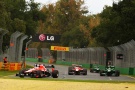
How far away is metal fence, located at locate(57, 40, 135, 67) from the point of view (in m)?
41.5

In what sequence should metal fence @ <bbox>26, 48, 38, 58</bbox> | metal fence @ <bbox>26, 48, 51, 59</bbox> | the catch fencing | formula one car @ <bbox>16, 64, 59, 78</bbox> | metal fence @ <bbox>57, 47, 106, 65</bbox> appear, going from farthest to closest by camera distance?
metal fence @ <bbox>26, 48, 38, 58</bbox> → metal fence @ <bbox>26, 48, 51, 59</bbox> → metal fence @ <bbox>57, 47, 106, 65</bbox> → the catch fencing → formula one car @ <bbox>16, 64, 59, 78</bbox>

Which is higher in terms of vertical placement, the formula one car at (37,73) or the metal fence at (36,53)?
the metal fence at (36,53)

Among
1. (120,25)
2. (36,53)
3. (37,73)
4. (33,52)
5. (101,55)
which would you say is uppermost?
(120,25)

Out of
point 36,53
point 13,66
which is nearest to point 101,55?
point 13,66

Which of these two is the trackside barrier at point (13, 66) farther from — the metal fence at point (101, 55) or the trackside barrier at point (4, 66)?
the metal fence at point (101, 55)

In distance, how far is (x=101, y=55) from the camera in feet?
195

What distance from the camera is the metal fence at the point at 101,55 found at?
41.5m

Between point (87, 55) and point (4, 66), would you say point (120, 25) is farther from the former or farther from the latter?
point (4, 66)

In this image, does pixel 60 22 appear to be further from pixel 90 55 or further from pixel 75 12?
pixel 90 55

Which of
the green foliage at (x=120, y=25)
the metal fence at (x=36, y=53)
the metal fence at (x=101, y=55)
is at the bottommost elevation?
the metal fence at (x=101, y=55)

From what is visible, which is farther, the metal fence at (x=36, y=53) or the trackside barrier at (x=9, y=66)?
the metal fence at (x=36, y=53)

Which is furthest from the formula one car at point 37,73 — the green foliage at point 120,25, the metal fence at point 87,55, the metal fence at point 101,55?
the metal fence at point 87,55

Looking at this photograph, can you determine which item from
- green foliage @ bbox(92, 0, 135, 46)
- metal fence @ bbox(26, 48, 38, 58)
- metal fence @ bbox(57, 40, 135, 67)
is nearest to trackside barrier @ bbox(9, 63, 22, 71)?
metal fence @ bbox(57, 40, 135, 67)

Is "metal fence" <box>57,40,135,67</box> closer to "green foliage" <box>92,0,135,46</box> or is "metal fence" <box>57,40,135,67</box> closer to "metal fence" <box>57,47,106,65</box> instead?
"metal fence" <box>57,47,106,65</box>
